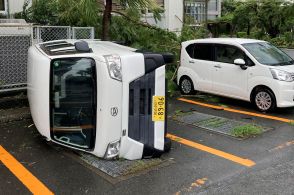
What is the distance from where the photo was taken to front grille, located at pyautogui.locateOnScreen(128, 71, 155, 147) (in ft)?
16.0

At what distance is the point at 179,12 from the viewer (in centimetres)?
1698

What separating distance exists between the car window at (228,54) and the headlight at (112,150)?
4.41 meters

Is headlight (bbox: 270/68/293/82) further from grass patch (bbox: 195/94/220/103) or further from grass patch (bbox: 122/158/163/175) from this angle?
grass patch (bbox: 122/158/163/175)

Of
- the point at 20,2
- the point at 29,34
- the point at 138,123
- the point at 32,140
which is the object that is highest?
the point at 20,2

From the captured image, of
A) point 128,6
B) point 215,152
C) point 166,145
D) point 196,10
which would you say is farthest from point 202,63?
point 196,10

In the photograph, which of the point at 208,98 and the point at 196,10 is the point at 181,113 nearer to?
the point at 208,98

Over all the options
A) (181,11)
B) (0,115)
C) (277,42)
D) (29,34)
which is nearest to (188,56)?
(29,34)

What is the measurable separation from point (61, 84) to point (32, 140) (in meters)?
1.46

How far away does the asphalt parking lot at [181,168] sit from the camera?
14.1 ft

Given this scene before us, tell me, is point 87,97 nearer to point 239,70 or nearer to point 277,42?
point 239,70

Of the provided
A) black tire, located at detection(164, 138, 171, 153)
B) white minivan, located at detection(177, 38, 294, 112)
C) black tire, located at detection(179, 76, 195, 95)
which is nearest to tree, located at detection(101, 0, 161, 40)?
white minivan, located at detection(177, 38, 294, 112)

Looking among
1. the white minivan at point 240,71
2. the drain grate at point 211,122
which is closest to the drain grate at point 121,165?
the drain grate at point 211,122

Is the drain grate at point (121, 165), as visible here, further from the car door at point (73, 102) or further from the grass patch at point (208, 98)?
the grass patch at point (208, 98)

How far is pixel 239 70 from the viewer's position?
8.26m
